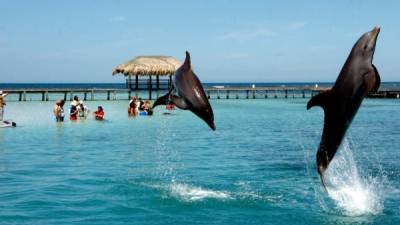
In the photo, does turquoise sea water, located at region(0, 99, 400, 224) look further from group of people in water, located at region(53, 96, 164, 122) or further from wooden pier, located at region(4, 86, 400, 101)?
wooden pier, located at region(4, 86, 400, 101)

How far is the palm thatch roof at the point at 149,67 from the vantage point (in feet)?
186

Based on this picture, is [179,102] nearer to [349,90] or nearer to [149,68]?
[349,90]

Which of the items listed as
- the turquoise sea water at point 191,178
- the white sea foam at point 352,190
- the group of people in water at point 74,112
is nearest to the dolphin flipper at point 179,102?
the turquoise sea water at point 191,178

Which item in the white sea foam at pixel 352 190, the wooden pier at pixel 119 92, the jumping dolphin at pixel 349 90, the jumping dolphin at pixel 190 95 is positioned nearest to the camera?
the jumping dolphin at pixel 349 90

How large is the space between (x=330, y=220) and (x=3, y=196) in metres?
6.88

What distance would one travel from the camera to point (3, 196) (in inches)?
480

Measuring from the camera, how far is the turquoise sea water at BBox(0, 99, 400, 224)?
10836 millimetres

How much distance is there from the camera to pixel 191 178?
14750 mm

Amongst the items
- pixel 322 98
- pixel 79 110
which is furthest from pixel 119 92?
pixel 322 98

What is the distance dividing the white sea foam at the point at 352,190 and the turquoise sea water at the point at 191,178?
0.9 inches

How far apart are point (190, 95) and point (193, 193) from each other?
4792 millimetres

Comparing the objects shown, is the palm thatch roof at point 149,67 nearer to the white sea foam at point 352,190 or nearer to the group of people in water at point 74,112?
the group of people in water at point 74,112

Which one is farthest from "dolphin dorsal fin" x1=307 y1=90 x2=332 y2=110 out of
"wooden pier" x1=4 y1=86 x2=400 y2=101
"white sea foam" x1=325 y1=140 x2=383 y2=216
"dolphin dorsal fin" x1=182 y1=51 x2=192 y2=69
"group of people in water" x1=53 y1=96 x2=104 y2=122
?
"wooden pier" x1=4 y1=86 x2=400 y2=101

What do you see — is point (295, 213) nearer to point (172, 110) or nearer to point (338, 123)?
point (338, 123)
